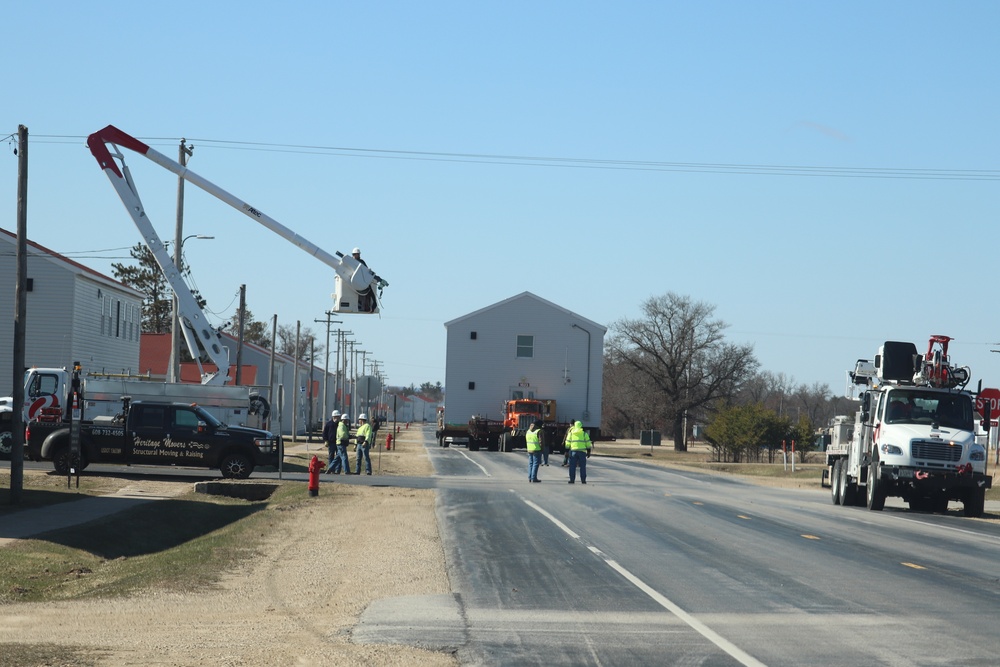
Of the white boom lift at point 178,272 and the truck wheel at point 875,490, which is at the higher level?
the white boom lift at point 178,272

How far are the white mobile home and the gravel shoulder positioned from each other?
51.9 m

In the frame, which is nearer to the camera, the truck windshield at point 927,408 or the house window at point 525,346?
A: the truck windshield at point 927,408

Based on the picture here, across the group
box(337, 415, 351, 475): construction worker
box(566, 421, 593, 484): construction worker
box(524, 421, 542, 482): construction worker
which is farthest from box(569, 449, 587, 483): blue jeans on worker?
box(337, 415, 351, 475): construction worker

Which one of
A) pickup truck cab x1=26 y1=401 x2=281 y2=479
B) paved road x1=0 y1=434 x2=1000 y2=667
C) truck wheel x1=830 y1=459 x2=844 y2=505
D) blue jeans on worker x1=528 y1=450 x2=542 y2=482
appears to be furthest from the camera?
blue jeans on worker x1=528 y1=450 x2=542 y2=482

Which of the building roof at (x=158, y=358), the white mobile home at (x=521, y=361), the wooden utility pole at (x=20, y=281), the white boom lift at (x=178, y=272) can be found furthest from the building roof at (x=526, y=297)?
the wooden utility pole at (x=20, y=281)

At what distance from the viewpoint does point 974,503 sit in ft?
89.2

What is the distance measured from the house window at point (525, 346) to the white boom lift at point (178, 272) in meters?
36.4

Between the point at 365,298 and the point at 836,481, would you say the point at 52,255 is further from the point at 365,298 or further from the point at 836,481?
the point at 836,481

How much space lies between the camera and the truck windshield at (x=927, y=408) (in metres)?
27.0

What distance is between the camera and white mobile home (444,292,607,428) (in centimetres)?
7156

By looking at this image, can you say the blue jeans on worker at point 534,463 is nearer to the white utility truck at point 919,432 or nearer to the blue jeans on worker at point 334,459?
the blue jeans on worker at point 334,459

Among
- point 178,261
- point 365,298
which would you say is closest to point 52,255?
point 178,261

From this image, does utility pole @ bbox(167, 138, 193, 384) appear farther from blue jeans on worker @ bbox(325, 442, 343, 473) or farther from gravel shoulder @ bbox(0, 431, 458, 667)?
gravel shoulder @ bbox(0, 431, 458, 667)

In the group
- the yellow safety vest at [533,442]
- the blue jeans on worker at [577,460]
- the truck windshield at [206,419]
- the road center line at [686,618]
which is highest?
the truck windshield at [206,419]
